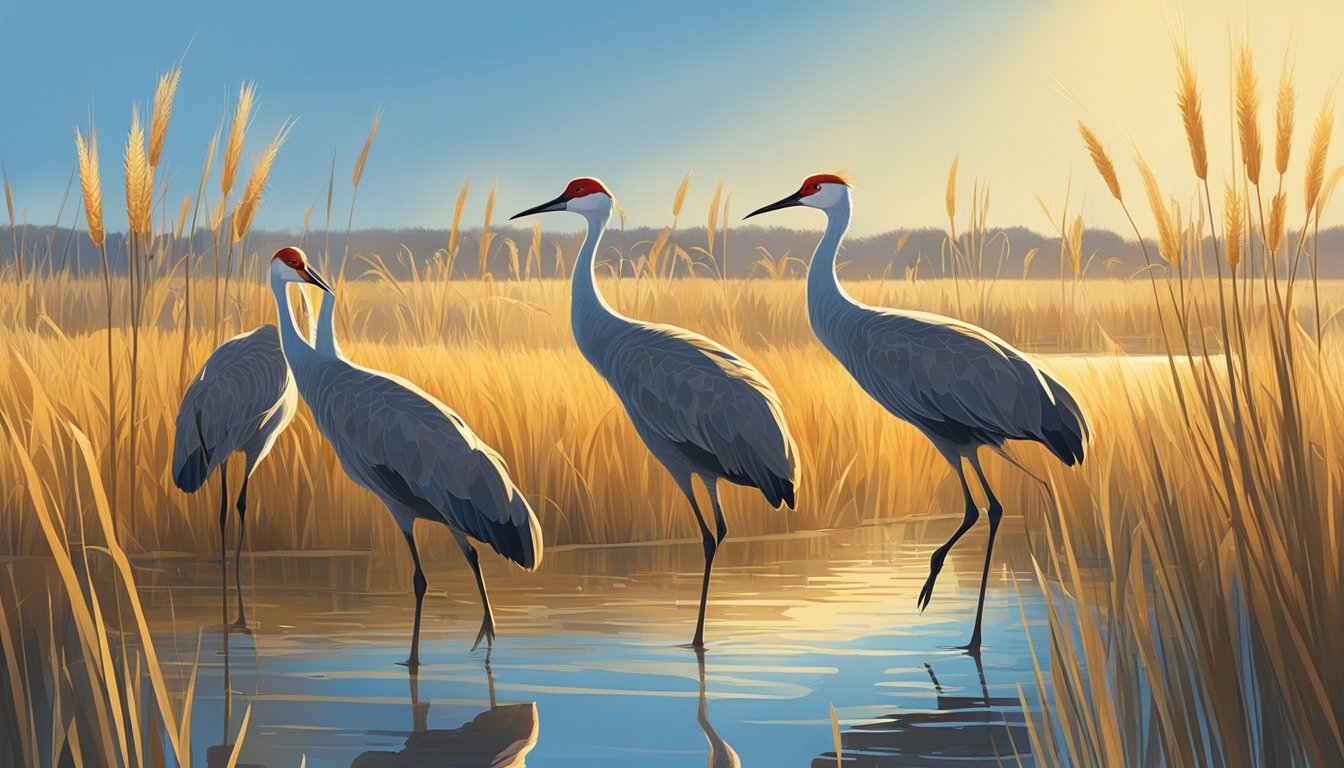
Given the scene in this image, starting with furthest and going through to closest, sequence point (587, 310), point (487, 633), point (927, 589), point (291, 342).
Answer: point (587, 310) → point (291, 342) → point (927, 589) → point (487, 633)

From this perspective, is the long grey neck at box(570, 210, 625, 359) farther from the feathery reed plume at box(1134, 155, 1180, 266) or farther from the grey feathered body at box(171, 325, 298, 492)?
the feathery reed plume at box(1134, 155, 1180, 266)

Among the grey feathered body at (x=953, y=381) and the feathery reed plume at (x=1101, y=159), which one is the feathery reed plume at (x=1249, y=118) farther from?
the grey feathered body at (x=953, y=381)

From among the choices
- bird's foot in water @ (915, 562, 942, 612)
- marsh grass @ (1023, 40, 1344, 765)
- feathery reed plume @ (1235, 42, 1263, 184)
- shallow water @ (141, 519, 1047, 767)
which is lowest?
shallow water @ (141, 519, 1047, 767)

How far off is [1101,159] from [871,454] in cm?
354

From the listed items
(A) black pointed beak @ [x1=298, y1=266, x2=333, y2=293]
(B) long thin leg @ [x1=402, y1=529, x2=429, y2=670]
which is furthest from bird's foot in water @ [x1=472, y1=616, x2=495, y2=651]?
(A) black pointed beak @ [x1=298, y1=266, x2=333, y2=293]

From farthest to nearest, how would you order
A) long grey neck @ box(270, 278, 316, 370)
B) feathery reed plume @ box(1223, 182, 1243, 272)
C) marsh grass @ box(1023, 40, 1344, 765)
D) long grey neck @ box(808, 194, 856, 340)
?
1. long grey neck @ box(808, 194, 856, 340)
2. long grey neck @ box(270, 278, 316, 370)
3. feathery reed plume @ box(1223, 182, 1243, 272)
4. marsh grass @ box(1023, 40, 1344, 765)

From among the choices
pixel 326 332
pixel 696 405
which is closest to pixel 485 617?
pixel 696 405

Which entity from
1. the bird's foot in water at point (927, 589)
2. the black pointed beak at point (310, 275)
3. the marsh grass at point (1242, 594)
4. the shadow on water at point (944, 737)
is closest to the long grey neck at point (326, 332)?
the black pointed beak at point (310, 275)

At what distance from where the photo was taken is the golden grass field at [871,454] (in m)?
2.76

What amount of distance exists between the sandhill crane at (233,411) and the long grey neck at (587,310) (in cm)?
119

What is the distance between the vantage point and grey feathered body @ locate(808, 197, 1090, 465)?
5219mm

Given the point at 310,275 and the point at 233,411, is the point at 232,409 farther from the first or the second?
the point at 310,275

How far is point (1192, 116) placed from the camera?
3.14m

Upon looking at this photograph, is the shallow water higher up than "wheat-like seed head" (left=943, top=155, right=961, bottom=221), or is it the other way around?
"wheat-like seed head" (left=943, top=155, right=961, bottom=221)
